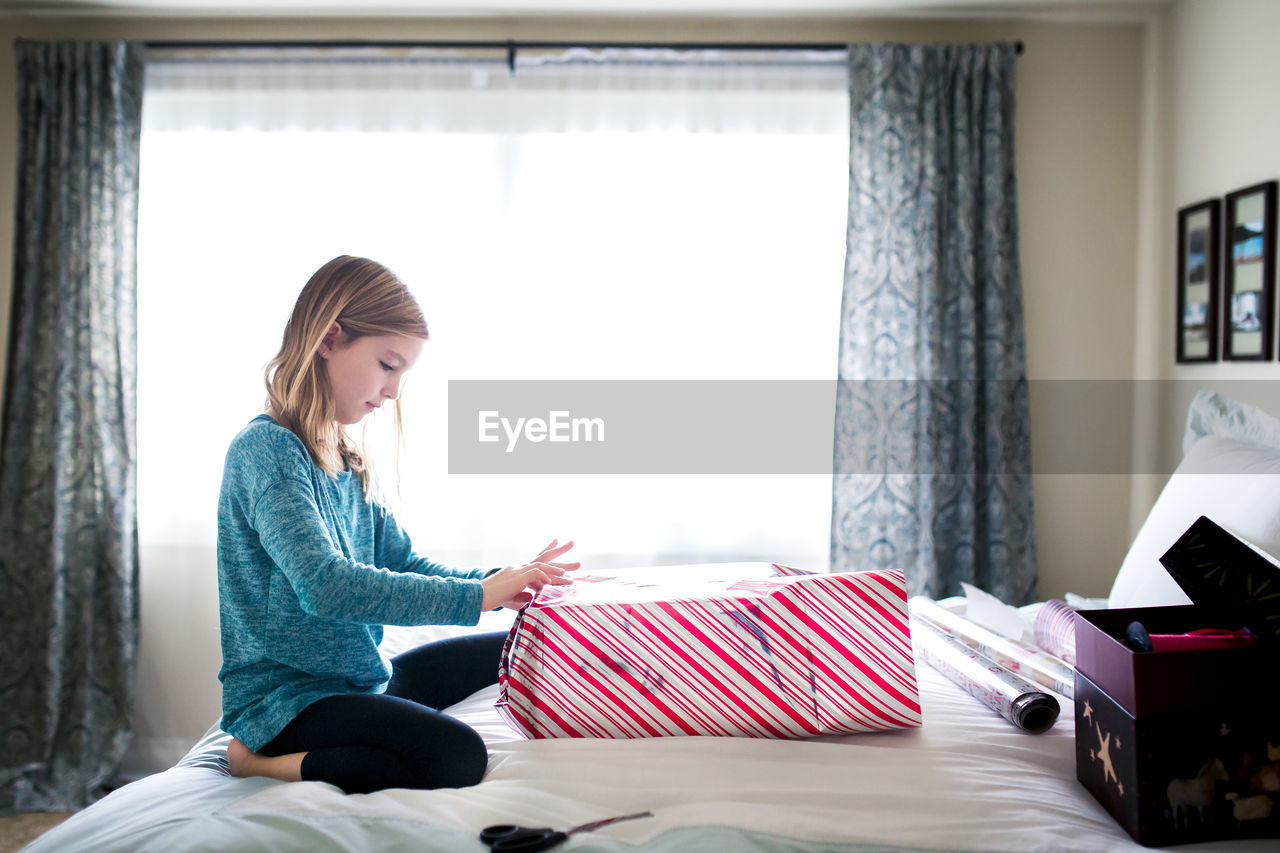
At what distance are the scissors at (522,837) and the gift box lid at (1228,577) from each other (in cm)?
82

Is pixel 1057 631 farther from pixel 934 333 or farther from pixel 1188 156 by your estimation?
pixel 1188 156

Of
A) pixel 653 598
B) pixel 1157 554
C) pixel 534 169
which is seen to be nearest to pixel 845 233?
pixel 534 169

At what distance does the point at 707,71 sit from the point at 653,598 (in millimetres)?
2106

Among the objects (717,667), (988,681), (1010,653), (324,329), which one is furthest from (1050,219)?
(324,329)

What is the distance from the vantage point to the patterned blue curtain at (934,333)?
8.67 feet

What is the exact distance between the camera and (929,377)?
8.70ft

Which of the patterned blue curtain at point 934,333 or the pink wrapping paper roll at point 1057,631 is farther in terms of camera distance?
the patterned blue curtain at point 934,333

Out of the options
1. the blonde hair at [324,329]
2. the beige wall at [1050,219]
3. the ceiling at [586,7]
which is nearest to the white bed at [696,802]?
the blonde hair at [324,329]

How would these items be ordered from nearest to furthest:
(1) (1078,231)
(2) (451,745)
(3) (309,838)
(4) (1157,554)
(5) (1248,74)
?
(3) (309,838) < (2) (451,745) < (4) (1157,554) < (5) (1248,74) < (1) (1078,231)

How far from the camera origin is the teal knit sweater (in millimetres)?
1200

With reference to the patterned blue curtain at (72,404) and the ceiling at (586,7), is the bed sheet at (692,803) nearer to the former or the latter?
the patterned blue curtain at (72,404)

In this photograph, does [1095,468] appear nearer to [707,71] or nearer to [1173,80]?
[1173,80]

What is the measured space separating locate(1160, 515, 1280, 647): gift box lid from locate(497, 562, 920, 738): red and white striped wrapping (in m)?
0.38

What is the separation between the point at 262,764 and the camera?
1.21 m
